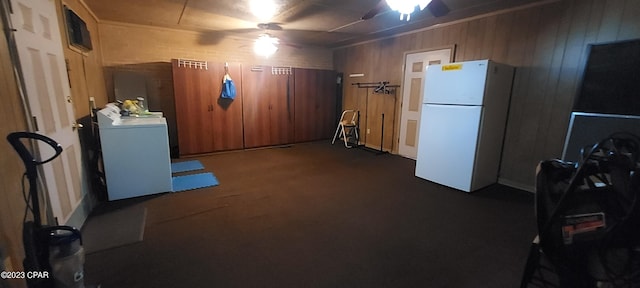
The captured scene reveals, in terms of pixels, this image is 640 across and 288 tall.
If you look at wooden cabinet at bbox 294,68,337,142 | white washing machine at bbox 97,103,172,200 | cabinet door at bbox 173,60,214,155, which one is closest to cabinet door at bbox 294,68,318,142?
wooden cabinet at bbox 294,68,337,142

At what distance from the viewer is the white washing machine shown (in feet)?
9.53

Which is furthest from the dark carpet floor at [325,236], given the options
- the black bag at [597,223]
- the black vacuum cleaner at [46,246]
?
the black bag at [597,223]

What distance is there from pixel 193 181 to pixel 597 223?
155 inches

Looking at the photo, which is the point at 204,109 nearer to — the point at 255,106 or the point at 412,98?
the point at 255,106

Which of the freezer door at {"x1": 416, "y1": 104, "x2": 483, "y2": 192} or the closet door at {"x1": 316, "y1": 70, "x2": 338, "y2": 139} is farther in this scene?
the closet door at {"x1": 316, "y1": 70, "x2": 338, "y2": 139}

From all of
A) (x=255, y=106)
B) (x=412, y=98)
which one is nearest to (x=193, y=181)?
(x=255, y=106)

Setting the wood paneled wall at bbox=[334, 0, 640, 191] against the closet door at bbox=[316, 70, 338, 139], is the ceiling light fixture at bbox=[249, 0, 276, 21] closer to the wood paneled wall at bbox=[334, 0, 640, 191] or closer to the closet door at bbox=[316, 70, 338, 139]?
A: the closet door at bbox=[316, 70, 338, 139]

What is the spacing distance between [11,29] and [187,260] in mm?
1862

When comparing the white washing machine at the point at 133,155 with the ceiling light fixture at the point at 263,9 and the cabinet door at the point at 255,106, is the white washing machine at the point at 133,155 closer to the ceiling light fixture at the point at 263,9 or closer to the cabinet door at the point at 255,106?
the ceiling light fixture at the point at 263,9

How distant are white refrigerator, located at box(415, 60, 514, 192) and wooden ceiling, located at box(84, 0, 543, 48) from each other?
0.92 metres

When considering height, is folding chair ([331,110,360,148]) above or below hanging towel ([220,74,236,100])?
below

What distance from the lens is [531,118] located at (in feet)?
11.1

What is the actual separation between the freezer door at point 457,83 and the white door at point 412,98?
112 cm

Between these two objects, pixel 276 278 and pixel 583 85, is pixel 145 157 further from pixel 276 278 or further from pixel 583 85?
pixel 583 85
